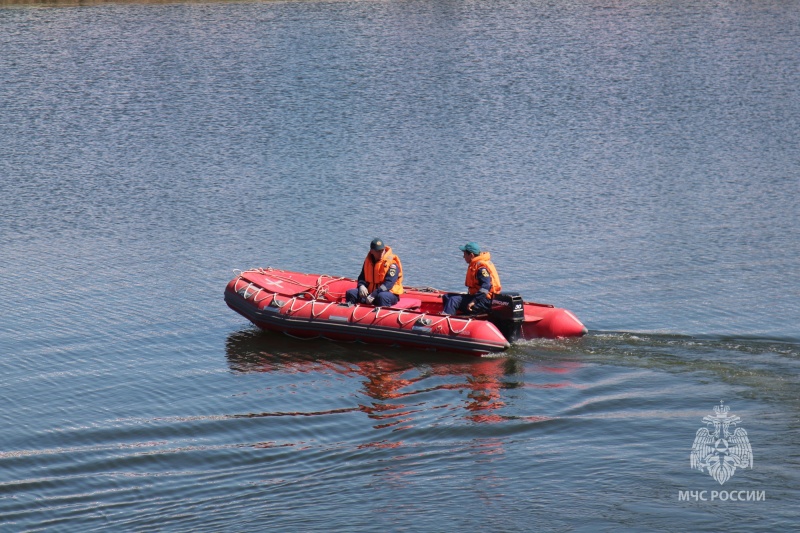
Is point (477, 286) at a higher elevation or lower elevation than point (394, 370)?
higher

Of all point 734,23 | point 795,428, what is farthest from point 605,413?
point 734,23

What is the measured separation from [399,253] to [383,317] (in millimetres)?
3496

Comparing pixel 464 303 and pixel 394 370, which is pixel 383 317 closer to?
pixel 394 370

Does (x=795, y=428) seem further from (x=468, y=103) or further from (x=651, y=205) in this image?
(x=468, y=103)

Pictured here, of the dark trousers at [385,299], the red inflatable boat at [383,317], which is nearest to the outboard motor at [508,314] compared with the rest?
the red inflatable boat at [383,317]

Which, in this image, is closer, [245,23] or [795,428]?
[795,428]

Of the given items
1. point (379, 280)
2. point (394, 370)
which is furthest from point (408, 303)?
point (394, 370)

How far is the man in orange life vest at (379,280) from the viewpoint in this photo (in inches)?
500

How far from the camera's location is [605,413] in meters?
9.78

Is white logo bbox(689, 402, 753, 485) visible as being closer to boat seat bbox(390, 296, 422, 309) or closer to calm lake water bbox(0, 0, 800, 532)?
calm lake water bbox(0, 0, 800, 532)

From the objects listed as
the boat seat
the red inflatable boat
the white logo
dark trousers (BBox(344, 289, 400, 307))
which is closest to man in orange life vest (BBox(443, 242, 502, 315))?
the red inflatable boat

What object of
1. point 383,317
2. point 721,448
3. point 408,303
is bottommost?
point 721,448

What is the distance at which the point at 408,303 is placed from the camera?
507 inches

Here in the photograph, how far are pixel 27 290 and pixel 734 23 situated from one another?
24335mm
